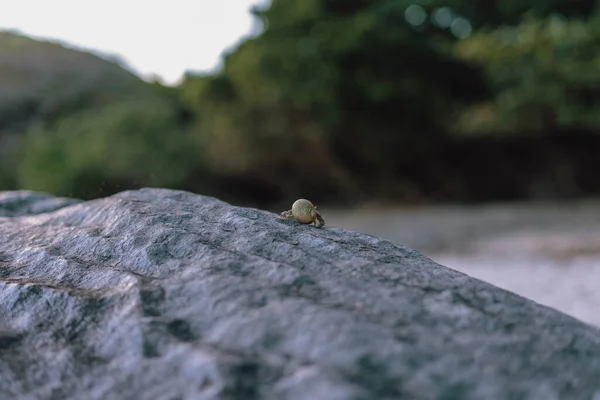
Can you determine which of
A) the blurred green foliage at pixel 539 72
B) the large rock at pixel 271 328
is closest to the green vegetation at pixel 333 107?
the blurred green foliage at pixel 539 72

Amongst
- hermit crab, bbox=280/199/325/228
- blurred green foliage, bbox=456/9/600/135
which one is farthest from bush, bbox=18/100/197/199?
hermit crab, bbox=280/199/325/228

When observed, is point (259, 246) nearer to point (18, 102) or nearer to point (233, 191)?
point (18, 102)

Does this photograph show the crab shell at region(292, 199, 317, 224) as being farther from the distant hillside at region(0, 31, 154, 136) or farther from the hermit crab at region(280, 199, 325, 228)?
the distant hillside at region(0, 31, 154, 136)

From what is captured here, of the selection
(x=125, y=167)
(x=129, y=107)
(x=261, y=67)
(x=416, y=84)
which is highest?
(x=416, y=84)

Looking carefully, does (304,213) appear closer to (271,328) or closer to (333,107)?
(271,328)

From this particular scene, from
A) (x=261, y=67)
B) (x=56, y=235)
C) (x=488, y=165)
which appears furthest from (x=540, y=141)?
(x=56, y=235)

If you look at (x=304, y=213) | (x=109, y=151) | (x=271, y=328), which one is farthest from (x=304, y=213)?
(x=109, y=151)
